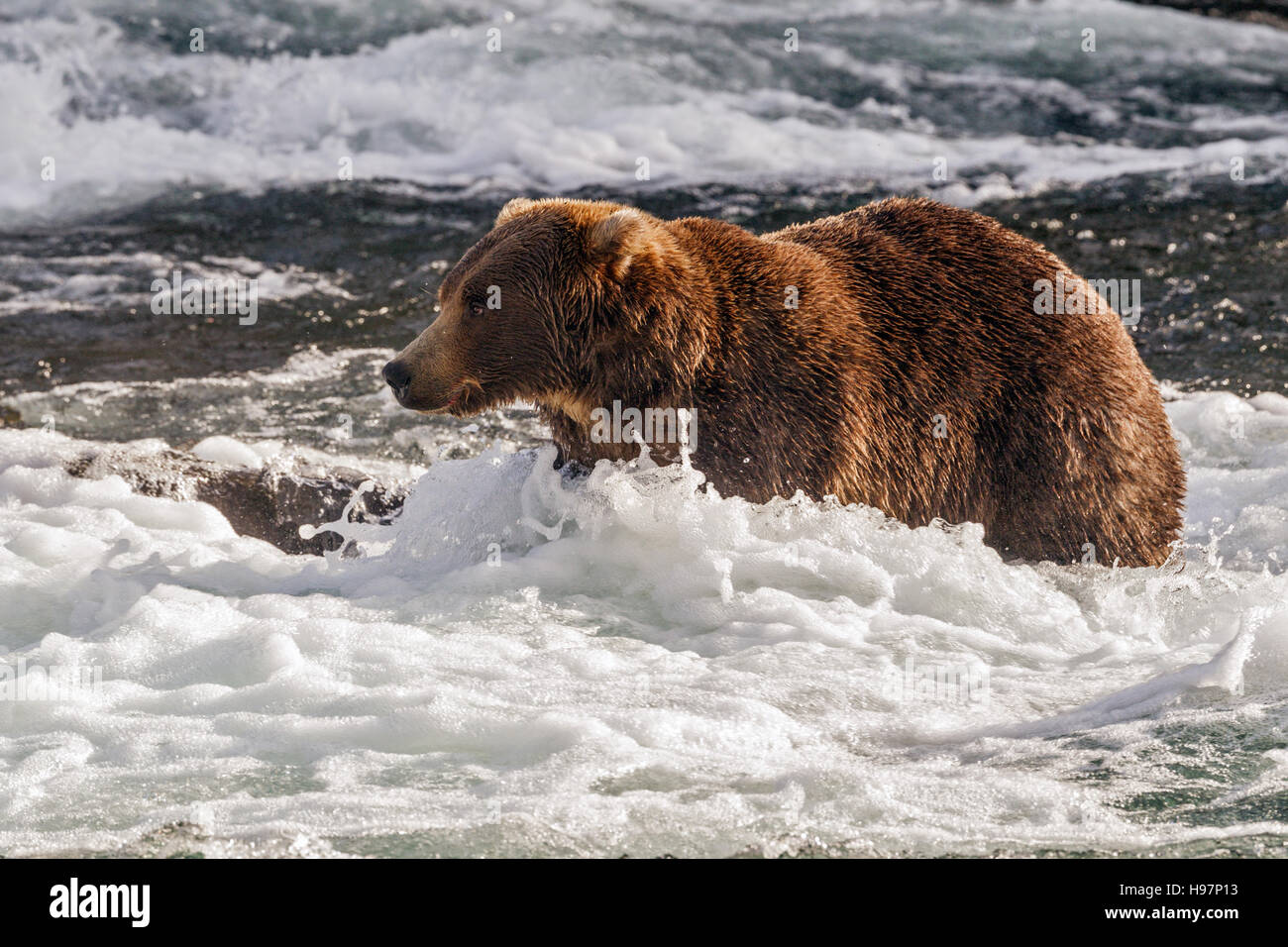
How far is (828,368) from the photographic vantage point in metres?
6.33

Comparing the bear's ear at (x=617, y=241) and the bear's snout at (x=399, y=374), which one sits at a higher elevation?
the bear's ear at (x=617, y=241)

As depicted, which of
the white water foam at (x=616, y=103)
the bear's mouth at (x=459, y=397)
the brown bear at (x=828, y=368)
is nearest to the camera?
the brown bear at (x=828, y=368)

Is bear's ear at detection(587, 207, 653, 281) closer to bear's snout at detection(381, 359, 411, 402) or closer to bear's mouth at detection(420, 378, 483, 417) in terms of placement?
bear's mouth at detection(420, 378, 483, 417)

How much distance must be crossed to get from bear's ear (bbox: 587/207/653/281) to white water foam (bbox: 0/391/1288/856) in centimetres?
86

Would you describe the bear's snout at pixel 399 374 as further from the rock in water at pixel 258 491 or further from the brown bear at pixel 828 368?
the rock in water at pixel 258 491

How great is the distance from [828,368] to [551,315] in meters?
1.14

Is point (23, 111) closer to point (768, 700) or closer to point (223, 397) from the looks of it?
point (223, 397)

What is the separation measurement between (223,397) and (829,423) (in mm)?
5068

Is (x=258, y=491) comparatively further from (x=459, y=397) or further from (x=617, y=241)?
(x=617, y=241)

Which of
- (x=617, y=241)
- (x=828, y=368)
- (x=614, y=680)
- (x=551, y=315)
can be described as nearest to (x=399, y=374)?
(x=551, y=315)

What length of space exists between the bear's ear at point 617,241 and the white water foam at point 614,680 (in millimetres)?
861

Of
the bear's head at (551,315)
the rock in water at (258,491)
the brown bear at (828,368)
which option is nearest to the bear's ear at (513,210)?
the brown bear at (828,368)

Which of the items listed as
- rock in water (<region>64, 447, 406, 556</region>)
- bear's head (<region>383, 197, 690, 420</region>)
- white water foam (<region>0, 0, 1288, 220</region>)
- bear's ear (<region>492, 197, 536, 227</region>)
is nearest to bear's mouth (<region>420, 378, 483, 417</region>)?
bear's head (<region>383, 197, 690, 420</region>)

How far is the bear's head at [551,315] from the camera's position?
622cm
